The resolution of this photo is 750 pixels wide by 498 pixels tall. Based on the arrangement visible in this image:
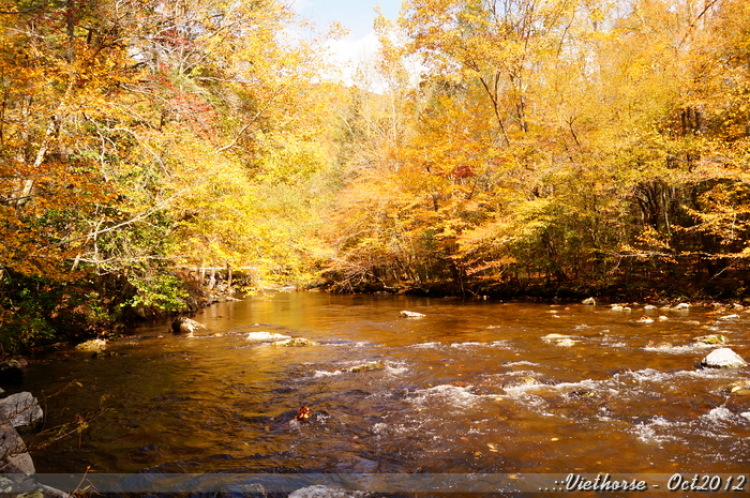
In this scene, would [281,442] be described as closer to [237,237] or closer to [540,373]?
[540,373]

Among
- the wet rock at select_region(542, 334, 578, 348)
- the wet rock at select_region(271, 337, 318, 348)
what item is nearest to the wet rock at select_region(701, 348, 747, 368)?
the wet rock at select_region(542, 334, 578, 348)

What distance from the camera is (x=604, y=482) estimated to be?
340 centimetres

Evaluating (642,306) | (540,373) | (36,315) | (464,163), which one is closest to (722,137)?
(642,306)

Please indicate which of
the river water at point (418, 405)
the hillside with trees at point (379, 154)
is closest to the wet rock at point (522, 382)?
the river water at point (418, 405)

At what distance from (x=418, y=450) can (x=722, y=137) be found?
40.5 ft

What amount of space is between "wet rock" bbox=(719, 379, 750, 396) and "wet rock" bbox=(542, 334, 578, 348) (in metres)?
2.89

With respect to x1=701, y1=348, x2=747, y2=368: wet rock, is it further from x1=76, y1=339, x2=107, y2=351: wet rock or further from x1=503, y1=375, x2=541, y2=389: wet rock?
x1=76, y1=339, x2=107, y2=351: wet rock

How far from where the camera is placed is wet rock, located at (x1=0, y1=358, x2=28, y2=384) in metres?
6.89

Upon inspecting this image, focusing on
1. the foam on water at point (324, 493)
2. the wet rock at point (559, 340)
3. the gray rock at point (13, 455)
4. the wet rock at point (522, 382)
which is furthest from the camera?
the wet rock at point (559, 340)

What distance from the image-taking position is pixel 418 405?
5309 mm

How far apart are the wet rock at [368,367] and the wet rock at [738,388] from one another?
4.48 metres

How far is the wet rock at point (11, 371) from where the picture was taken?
689 cm

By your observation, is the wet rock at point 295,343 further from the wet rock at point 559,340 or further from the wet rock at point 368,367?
the wet rock at point 559,340

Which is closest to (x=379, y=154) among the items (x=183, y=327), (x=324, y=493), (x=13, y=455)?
(x=183, y=327)
